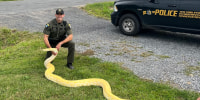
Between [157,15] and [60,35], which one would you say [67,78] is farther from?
[157,15]

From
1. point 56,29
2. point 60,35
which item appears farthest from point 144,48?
point 56,29

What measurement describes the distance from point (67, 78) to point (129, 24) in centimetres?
433

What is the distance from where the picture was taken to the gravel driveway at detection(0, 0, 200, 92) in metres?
4.47

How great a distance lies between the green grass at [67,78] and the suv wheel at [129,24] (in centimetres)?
287

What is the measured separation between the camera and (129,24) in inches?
305

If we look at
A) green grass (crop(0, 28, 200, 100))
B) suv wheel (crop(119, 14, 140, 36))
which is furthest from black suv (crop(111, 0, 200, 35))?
green grass (crop(0, 28, 200, 100))

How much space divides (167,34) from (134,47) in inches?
96.7

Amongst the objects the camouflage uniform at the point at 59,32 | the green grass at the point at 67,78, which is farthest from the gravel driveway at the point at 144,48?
the camouflage uniform at the point at 59,32

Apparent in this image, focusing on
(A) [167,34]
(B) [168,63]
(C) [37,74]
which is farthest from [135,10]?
(C) [37,74]

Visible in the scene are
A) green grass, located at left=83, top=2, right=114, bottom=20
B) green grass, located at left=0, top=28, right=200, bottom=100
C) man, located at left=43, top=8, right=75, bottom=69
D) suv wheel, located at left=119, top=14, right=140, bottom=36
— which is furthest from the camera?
green grass, located at left=83, top=2, right=114, bottom=20

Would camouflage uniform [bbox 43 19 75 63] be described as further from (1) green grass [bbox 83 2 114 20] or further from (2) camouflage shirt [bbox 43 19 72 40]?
(1) green grass [bbox 83 2 114 20]

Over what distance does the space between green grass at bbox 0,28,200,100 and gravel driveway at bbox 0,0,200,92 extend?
1.27 ft

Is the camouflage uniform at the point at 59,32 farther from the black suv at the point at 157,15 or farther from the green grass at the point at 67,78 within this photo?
the black suv at the point at 157,15

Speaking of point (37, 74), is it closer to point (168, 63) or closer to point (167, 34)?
point (168, 63)
